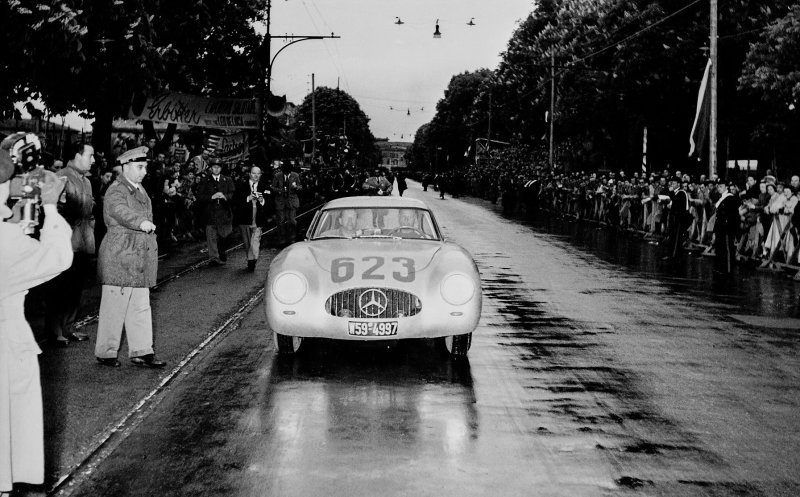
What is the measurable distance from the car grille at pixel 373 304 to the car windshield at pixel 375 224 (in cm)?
148

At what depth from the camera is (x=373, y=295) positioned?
8.01m

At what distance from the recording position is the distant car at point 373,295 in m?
7.99

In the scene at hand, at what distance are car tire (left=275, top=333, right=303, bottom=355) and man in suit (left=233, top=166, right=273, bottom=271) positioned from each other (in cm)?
744

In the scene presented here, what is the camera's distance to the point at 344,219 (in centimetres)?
977

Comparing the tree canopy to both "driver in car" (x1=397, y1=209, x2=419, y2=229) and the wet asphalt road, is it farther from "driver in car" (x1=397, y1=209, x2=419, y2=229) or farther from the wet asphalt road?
"driver in car" (x1=397, y1=209, x2=419, y2=229)

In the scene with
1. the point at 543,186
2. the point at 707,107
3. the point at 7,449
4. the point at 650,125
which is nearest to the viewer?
the point at 7,449

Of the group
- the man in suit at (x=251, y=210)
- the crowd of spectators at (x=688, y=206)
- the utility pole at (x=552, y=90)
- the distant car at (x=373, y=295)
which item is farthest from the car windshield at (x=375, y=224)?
the utility pole at (x=552, y=90)

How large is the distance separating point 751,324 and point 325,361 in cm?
543

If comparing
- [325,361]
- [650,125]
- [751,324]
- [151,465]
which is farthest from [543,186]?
[151,465]

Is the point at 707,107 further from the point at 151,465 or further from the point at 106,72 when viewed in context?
the point at 151,465

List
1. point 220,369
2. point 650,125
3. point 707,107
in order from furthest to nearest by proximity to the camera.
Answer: point 650,125
point 707,107
point 220,369

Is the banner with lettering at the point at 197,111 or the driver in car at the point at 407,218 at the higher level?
the banner with lettering at the point at 197,111

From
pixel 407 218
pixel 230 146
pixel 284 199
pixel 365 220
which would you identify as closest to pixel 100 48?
pixel 284 199

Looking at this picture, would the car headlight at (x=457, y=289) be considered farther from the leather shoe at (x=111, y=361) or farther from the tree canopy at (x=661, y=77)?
the tree canopy at (x=661, y=77)
